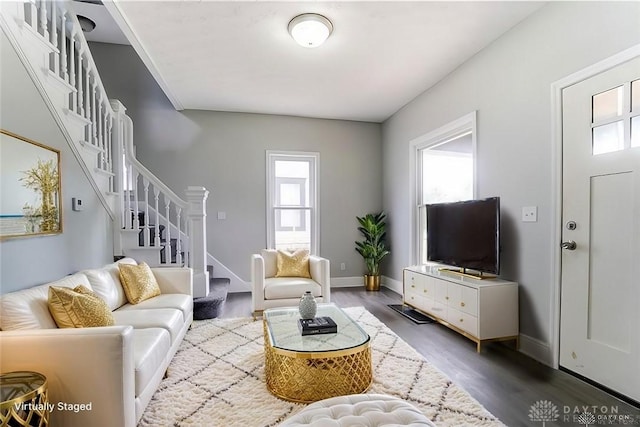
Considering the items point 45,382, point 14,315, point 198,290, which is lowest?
point 198,290

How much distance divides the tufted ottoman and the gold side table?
975 millimetres

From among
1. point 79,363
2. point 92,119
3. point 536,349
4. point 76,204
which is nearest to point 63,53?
point 92,119

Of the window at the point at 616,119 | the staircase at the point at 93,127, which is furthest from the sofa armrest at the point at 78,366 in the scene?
the window at the point at 616,119

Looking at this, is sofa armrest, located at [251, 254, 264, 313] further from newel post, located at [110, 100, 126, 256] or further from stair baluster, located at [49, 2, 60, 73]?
stair baluster, located at [49, 2, 60, 73]

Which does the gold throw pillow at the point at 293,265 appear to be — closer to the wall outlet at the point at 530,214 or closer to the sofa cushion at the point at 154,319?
the sofa cushion at the point at 154,319

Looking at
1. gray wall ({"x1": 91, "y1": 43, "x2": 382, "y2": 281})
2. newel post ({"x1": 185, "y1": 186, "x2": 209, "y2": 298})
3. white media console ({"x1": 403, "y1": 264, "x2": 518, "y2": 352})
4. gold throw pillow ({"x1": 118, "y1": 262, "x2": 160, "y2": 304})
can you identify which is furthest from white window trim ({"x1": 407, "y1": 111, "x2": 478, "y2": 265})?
gold throw pillow ({"x1": 118, "y1": 262, "x2": 160, "y2": 304})

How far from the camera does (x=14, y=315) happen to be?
1514 mm

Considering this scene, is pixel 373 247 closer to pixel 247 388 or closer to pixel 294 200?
pixel 294 200

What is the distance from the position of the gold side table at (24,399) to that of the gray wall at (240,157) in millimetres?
3397

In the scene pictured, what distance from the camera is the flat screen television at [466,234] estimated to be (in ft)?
8.72

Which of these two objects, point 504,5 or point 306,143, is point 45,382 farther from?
point 306,143

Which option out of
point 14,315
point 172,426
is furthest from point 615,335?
point 14,315

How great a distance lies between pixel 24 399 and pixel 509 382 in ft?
8.51

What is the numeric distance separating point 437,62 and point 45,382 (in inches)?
150
